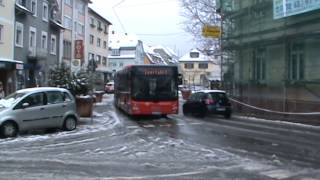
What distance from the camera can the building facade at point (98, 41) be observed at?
75750mm

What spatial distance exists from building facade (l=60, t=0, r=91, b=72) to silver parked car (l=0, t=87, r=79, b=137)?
3165 cm

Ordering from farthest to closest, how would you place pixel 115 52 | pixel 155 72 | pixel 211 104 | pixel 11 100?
1. pixel 115 52
2. pixel 211 104
3. pixel 155 72
4. pixel 11 100

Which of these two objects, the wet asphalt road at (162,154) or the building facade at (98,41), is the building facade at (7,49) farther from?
the building facade at (98,41)

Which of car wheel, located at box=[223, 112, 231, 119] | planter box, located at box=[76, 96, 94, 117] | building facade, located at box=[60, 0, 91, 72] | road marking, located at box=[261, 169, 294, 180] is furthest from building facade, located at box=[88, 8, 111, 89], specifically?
road marking, located at box=[261, 169, 294, 180]

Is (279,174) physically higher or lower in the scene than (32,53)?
lower

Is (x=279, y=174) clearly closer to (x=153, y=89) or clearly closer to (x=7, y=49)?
(x=153, y=89)

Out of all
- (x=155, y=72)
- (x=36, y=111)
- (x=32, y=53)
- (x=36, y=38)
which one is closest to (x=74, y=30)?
(x=36, y=38)

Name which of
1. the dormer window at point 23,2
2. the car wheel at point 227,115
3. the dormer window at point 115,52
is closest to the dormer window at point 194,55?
the dormer window at point 115,52

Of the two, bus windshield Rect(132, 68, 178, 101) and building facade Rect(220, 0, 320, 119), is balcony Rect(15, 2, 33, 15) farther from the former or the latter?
bus windshield Rect(132, 68, 178, 101)

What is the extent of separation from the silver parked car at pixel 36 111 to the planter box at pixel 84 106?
5897 millimetres

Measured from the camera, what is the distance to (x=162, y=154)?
1423 cm

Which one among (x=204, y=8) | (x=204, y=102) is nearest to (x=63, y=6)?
(x=204, y=8)

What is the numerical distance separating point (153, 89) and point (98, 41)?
53.8 meters

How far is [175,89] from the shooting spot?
28.4m
